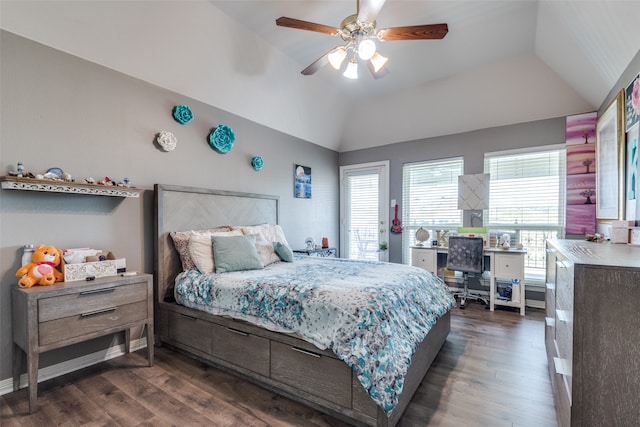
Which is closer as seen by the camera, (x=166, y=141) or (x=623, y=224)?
(x=623, y=224)

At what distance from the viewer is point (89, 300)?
2039 mm

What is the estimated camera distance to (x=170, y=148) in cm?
289

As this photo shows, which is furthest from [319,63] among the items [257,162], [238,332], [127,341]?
[127,341]

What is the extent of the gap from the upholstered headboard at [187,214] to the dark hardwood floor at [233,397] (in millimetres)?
758

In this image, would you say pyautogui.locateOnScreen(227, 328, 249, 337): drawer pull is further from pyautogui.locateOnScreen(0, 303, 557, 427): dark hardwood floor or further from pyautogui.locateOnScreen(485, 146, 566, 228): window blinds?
pyautogui.locateOnScreen(485, 146, 566, 228): window blinds

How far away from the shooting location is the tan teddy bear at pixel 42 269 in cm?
194

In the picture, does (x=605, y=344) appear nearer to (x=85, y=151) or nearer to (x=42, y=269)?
(x=42, y=269)

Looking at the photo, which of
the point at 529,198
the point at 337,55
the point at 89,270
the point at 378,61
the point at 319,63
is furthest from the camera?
the point at 529,198

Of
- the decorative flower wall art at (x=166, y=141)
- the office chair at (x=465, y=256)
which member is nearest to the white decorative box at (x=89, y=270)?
the decorative flower wall art at (x=166, y=141)

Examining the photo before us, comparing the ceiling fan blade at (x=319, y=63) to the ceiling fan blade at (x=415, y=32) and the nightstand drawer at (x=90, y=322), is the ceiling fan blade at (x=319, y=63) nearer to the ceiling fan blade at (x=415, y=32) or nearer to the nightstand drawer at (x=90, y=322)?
the ceiling fan blade at (x=415, y=32)

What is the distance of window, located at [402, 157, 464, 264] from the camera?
4.52 m

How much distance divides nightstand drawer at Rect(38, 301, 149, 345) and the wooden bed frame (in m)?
0.37

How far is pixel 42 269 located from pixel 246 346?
58.2 inches

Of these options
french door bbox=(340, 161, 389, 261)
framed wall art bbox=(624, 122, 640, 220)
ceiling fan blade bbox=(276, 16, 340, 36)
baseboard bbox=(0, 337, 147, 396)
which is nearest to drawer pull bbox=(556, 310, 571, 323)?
framed wall art bbox=(624, 122, 640, 220)
